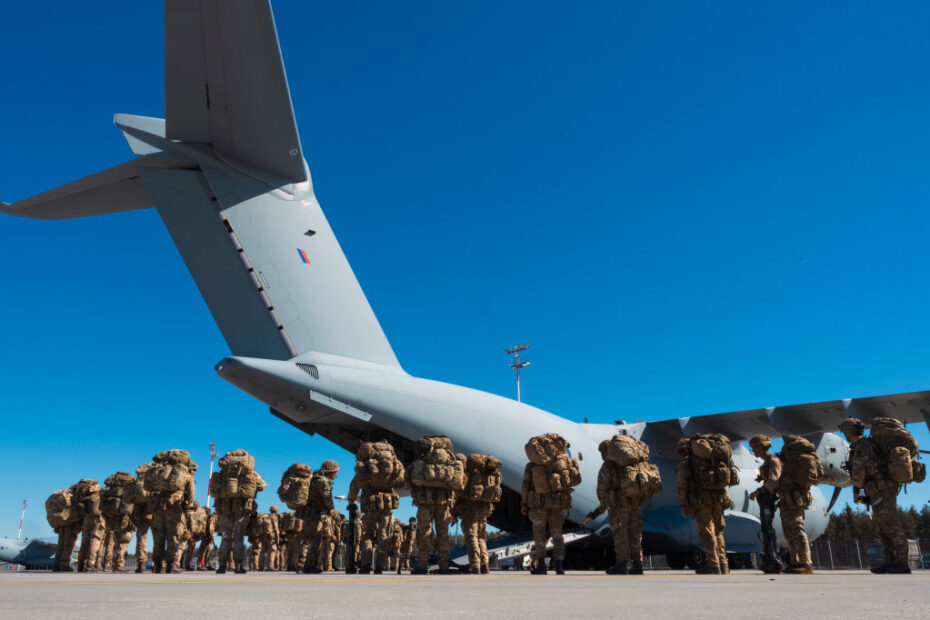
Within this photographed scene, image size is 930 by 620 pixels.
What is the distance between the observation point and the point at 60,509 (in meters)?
12.4

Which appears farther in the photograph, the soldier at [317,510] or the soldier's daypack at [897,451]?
the soldier at [317,510]

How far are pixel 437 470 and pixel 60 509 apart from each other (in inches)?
328

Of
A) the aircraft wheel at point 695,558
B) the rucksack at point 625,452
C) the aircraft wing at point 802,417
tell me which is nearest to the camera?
the rucksack at point 625,452

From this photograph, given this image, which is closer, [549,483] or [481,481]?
[549,483]

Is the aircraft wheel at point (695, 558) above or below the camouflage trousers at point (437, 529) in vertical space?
below

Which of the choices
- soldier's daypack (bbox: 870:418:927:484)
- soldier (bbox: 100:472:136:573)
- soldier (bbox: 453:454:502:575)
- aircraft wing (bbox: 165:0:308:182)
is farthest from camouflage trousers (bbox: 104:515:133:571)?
soldier's daypack (bbox: 870:418:927:484)

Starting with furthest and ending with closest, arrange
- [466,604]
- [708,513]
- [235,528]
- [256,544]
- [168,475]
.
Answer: [256,544]
[235,528]
[168,475]
[708,513]
[466,604]

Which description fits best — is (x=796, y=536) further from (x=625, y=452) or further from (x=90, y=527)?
(x=90, y=527)

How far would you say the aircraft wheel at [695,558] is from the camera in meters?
14.1

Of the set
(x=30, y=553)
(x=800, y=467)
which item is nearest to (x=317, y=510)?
(x=800, y=467)

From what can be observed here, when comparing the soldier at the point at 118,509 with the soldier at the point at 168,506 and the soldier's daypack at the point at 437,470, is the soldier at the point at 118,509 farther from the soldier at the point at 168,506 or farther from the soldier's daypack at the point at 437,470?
the soldier's daypack at the point at 437,470

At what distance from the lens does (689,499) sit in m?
8.82

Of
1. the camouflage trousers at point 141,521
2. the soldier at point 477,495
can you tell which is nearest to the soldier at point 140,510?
the camouflage trousers at point 141,521

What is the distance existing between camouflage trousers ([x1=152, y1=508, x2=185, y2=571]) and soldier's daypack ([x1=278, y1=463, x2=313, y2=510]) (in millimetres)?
1736
